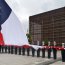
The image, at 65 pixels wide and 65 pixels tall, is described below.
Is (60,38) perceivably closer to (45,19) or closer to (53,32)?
(53,32)

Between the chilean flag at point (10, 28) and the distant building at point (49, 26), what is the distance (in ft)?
272

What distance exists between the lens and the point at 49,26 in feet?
341

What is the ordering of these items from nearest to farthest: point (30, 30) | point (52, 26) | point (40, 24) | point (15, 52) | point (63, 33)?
point (15, 52), point (63, 33), point (52, 26), point (40, 24), point (30, 30)

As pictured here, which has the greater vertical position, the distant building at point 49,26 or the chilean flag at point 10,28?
the distant building at point 49,26

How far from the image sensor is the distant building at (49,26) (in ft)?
316

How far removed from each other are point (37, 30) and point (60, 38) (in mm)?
17311

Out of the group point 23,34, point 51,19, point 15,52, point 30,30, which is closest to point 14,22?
point 23,34

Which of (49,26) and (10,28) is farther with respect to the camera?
(49,26)

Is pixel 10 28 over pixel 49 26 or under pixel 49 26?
under

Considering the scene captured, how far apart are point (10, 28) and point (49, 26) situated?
304ft

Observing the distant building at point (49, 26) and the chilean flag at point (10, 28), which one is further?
the distant building at point (49, 26)

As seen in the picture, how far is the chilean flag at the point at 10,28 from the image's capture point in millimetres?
11414

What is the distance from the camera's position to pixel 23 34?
11859 millimetres

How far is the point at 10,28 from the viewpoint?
1148 centimetres
